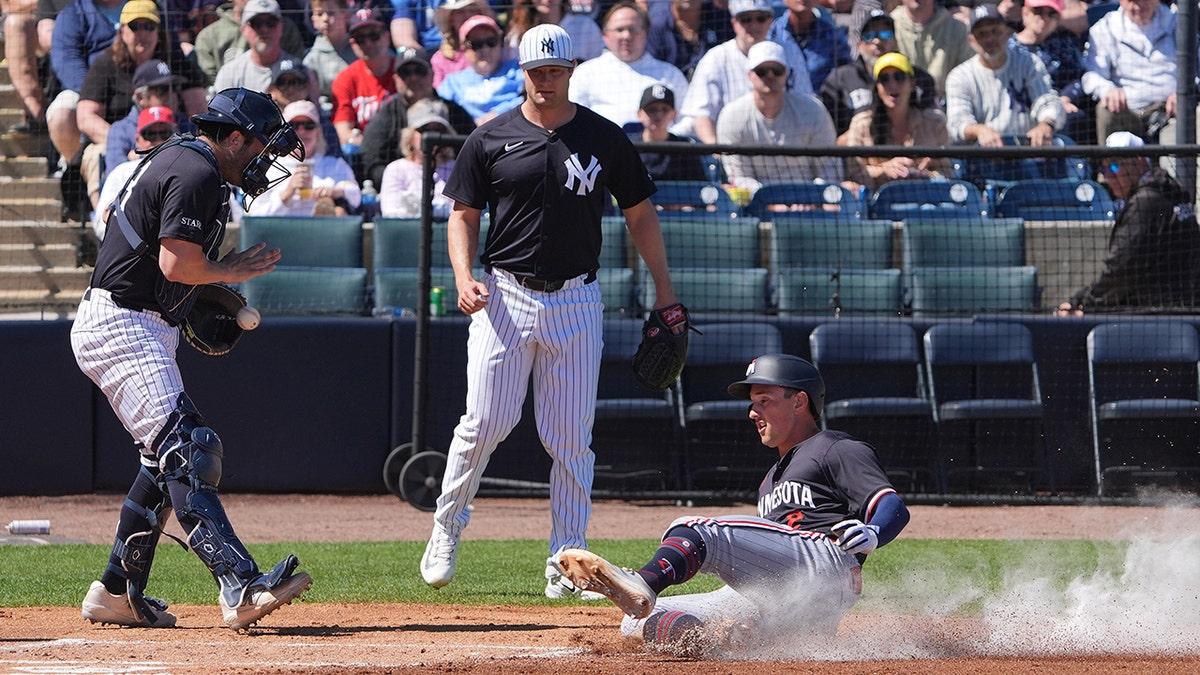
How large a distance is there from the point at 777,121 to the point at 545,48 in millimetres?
5805

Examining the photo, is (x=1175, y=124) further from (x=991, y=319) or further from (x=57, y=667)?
(x=57, y=667)

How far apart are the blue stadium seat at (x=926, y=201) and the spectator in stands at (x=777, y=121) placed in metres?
0.45

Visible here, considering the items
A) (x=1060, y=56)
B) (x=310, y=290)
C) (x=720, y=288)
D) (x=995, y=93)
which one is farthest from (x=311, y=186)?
(x=1060, y=56)

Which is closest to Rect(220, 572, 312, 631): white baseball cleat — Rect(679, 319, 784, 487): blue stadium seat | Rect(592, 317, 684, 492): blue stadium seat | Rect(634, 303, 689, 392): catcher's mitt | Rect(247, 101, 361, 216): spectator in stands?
Rect(634, 303, 689, 392): catcher's mitt

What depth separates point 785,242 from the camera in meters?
10.4

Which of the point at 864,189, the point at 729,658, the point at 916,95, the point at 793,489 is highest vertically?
the point at 916,95

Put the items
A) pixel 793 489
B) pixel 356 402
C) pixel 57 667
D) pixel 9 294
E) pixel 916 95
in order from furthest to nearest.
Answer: pixel 916 95 → pixel 9 294 → pixel 356 402 → pixel 793 489 → pixel 57 667

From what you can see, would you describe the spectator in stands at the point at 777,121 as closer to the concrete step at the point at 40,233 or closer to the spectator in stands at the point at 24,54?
the concrete step at the point at 40,233

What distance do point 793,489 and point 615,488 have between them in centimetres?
551

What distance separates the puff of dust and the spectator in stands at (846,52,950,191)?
5420 mm

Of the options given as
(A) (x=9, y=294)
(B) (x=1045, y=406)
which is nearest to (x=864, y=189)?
(B) (x=1045, y=406)

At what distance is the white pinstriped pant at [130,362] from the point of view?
16.0 feet

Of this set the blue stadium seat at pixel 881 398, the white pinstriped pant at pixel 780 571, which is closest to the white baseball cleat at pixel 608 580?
the white pinstriped pant at pixel 780 571

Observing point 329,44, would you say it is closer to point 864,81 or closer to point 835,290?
point 864,81
